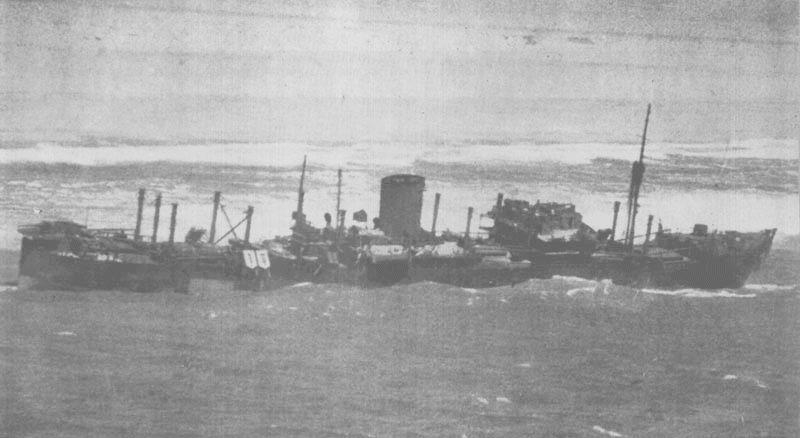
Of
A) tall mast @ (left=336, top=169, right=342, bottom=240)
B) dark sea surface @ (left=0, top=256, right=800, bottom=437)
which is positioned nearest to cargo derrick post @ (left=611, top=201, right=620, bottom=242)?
dark sea surface @ (left=0, top=256, right=800, bottom=437)

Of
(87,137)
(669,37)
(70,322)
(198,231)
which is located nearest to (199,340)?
(70,322)

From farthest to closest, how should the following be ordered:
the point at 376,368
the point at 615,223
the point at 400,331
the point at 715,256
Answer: the point at 715,256
the point at 615,223
the point at 400,331
the point at 376,368

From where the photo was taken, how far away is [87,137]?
8.98 m

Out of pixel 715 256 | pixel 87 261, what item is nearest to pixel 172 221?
pixel 87 261

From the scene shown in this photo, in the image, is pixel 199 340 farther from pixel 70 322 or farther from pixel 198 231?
pixel 198 231

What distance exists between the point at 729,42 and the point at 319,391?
587 cm

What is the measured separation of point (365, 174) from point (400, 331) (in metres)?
1.90

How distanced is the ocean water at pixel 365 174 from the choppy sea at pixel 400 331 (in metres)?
0.03

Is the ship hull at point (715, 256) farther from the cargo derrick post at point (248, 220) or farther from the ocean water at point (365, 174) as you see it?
the cargo derrick post at point (248, 220)

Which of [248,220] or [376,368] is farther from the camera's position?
[248,220]

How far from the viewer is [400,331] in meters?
9.74

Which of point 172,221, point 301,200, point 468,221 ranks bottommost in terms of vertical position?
point 172,221

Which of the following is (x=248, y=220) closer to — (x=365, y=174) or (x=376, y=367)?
(x=365, y=174)

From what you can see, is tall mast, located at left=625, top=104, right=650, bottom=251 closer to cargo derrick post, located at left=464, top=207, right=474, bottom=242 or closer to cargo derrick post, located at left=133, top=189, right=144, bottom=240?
cargo derrick post, located at left=464, top=207, right=474, bottom=242
